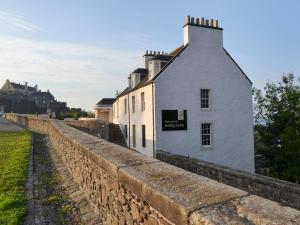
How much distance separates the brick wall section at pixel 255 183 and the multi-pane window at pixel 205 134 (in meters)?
7.35

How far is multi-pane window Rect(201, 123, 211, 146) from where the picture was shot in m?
21.9

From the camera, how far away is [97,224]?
496 cm

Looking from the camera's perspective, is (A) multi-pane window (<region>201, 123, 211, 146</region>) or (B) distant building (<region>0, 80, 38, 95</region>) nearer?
(A) multi-pane window (<region>201, 123, 211, 146</region>)

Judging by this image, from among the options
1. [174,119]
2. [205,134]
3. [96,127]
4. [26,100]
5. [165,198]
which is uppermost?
[26,100]

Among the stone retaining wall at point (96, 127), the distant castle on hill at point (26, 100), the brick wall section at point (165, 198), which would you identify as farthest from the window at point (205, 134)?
the distant castle on hill at point (26, 100)

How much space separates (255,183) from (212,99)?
11865 millimetres

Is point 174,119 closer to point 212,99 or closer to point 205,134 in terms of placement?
point 205,134

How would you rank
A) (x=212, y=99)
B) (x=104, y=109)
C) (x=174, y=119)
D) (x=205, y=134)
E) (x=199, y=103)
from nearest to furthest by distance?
(x=174, y=119) → (x=199, y=103) → (x=205, y=134) → (x=212, y=99) → (x=104, y=109)

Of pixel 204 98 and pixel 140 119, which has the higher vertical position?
pixel 204 98

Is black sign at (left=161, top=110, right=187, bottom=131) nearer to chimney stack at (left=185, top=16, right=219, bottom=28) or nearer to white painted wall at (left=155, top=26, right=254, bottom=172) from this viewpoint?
white painted wall at (left=155, top=26, right=254, bottom=172)

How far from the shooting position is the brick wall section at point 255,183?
955cm

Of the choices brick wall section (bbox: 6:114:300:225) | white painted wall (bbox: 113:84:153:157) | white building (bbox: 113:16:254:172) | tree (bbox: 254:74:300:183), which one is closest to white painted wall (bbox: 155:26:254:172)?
white building (bbox: 113:16:254:172)

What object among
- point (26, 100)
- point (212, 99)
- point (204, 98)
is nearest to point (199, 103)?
point (204, 98)

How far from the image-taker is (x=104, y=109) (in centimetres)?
4738
